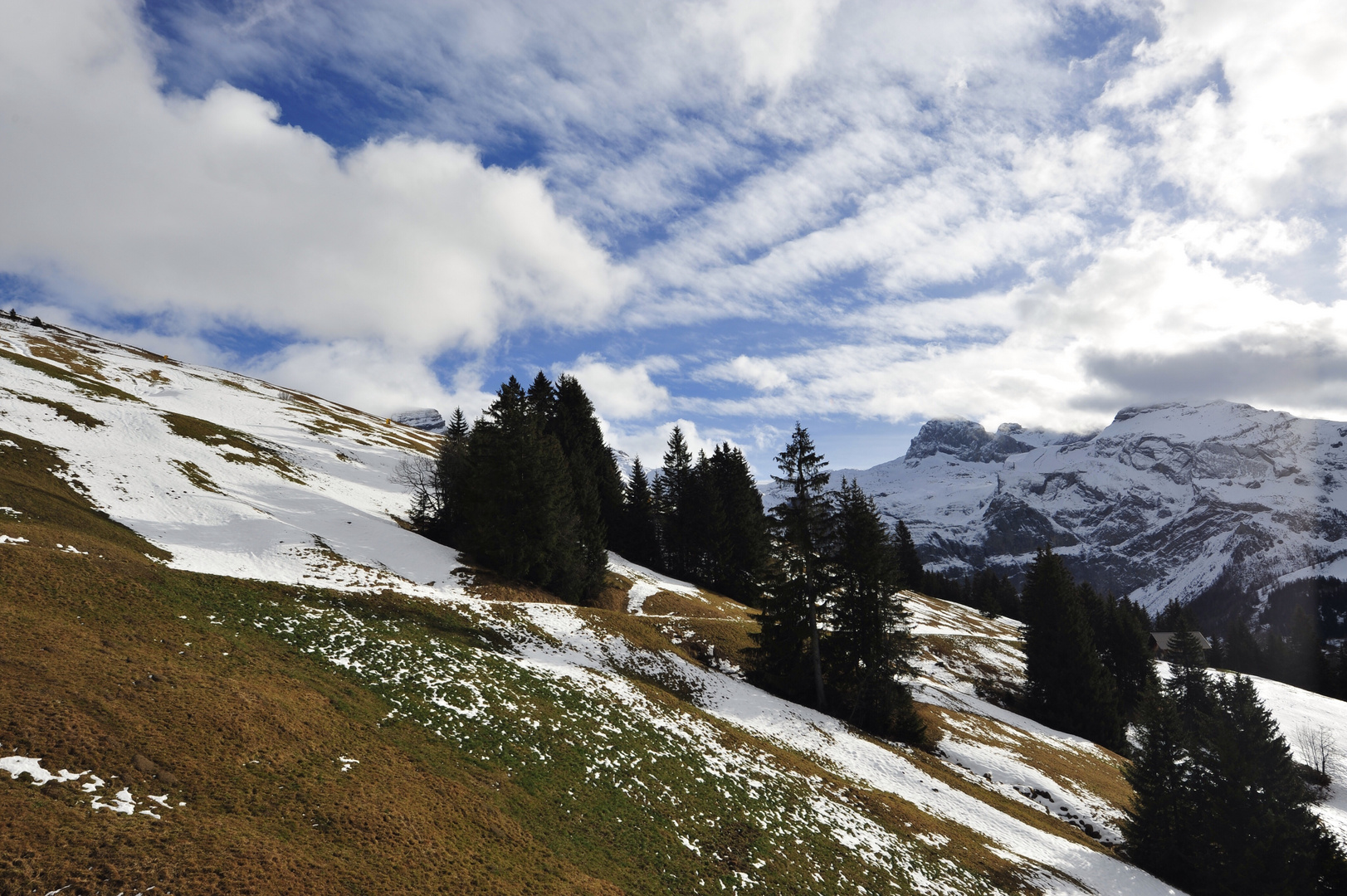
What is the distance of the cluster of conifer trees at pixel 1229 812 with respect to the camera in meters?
24.5

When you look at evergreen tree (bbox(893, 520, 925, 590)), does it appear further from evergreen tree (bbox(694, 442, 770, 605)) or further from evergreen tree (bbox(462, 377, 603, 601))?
evergreen tree (bbox(462, 377, 603, 601))

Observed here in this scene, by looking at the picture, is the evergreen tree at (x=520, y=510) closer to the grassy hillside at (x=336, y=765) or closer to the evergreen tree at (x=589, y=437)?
the grassy hillside at (x=336, y=765)

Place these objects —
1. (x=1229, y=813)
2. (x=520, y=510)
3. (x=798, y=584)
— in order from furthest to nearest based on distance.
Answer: (x=520, y=510), (x=798, y=584), (x=1229, y=813)

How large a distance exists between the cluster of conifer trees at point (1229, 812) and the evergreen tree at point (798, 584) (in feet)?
52.6

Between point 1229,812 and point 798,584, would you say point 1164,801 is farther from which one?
point 798,584

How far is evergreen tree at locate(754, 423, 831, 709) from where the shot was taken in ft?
112

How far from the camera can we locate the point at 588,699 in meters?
23.0

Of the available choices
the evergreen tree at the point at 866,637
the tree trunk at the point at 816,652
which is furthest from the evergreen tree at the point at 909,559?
the tree trunk at the point at 816,652

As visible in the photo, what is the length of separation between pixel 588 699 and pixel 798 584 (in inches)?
617

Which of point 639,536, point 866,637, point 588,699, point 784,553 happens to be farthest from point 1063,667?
point 588,699

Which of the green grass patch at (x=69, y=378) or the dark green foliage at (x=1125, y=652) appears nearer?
the green grass patch at (x=69, y=378)

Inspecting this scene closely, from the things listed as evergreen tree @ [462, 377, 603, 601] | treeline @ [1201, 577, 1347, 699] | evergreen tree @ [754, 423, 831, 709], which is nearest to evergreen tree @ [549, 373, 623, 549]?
evergreen tree @ [462, 377, 603, 601]

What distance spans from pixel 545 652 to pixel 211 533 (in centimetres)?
1870

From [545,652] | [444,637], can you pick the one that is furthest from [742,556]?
[444,637]
